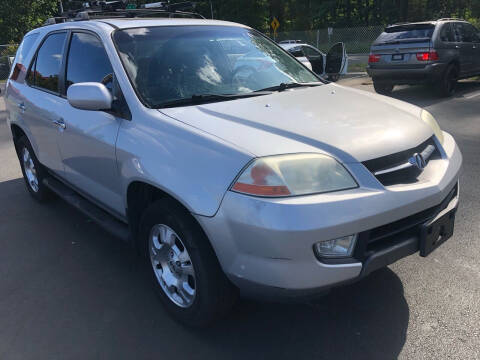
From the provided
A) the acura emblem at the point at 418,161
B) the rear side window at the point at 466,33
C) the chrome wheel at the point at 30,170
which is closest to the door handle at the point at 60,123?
the chrome wheel at the point at 30,170

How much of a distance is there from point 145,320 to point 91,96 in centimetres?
148

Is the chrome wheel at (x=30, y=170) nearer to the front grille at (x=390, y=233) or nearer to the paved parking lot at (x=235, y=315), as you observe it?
the paved parking lot at (x=235, y=315)

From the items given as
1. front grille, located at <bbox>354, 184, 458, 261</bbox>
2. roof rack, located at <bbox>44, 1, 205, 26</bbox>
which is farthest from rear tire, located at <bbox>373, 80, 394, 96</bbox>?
front grille, located at <bbox>354, 184, 458, 261</bbox>

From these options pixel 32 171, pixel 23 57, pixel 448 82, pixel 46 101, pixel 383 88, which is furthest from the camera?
pixel 383 88

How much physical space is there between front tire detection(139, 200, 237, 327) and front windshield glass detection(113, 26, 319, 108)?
789 mm

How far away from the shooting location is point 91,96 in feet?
9.20

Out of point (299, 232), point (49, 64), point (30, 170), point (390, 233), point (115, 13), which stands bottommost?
point (30, 170)

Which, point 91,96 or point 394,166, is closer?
point 394,166

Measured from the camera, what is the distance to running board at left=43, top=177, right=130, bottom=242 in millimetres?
3223

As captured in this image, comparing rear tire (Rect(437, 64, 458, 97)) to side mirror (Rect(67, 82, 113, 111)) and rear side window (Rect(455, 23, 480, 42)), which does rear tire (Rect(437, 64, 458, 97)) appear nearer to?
rear side window (Rect(455, 23, 480, 42))

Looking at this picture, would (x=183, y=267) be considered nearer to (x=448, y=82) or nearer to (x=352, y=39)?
(x=448, y=82)

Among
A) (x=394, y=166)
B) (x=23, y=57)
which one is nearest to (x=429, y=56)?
(x=23, y=57)

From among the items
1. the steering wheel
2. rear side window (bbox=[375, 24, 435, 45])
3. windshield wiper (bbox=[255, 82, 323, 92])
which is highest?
the steering wheel

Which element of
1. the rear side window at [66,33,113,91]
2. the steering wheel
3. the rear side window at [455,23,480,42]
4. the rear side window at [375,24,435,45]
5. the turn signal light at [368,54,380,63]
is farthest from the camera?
the rear side window at [455,23,480,42]
